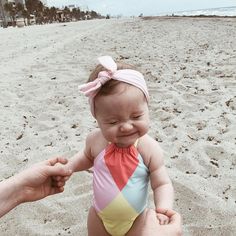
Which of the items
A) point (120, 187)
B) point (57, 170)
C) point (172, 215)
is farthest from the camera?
point (57, 170)

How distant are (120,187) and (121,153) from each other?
0.55 feet

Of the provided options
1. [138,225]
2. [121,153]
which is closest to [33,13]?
[121,153]

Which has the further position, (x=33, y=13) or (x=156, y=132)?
(x=33, y=13)

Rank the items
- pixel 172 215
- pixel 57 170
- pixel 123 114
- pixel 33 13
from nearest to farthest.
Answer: pixel 172 215 → pixel 123 114 → pixel 57 170 → pixel 33 13

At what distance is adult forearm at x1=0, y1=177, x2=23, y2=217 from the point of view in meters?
2.11

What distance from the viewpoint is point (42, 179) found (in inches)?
81.0

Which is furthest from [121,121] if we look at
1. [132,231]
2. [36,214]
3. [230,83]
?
[230,83]

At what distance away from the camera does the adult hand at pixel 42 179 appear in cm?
204

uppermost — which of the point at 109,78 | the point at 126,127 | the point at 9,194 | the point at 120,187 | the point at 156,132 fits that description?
the point at 109,78

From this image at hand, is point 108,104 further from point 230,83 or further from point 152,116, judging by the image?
point 230,83

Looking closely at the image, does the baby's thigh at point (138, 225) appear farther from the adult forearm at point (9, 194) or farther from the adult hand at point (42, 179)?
the adult forearm at point (9, 194)

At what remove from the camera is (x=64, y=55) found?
10.6m

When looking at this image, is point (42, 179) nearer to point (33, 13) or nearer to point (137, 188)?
point (137, 188)

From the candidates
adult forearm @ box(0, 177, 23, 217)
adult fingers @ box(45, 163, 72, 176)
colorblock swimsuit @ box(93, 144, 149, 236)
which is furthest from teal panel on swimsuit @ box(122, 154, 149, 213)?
adult forearm @ box(0, 177, 23, 217)
